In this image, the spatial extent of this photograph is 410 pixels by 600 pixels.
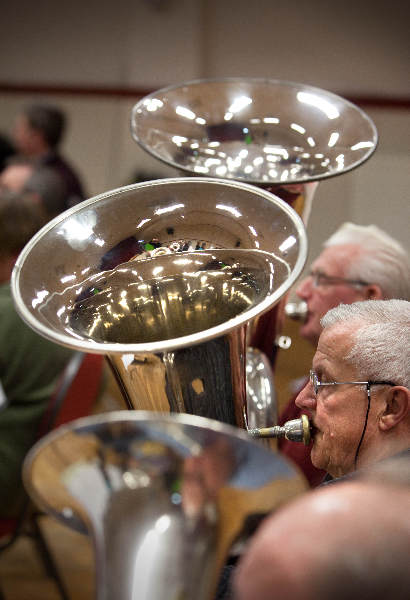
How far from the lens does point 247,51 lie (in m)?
4.09

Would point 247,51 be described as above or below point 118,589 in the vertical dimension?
below

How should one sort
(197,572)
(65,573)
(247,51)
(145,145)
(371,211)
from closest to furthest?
(197,572)
(145,145)
(65,573)
(371,211)
(247,51)

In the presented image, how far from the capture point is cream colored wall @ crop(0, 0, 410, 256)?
142 inches

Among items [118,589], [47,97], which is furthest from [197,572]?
[47,97]

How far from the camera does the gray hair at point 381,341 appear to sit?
1051 mm

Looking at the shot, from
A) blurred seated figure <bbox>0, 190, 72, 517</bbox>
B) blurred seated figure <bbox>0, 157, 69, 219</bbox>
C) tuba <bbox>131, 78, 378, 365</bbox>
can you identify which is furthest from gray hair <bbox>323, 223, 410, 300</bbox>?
blurred seated figure <bbox>0, 157, 69, 219</bbox>

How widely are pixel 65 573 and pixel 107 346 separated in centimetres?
144

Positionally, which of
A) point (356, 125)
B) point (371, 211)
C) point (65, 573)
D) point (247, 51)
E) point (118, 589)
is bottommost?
point (65, 573)

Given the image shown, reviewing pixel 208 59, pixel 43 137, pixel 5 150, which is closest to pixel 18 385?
pixel 43 137

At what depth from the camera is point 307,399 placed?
3.83 feet

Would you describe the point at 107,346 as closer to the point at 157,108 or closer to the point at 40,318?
the point at 40,318

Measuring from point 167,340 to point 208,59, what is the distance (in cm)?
350

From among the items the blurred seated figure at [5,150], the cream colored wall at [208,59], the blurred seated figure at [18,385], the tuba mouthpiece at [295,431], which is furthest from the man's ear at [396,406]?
the blurred seated figure at [5,150]

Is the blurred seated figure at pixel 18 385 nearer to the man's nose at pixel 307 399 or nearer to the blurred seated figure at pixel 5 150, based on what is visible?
the man's nose at pixel 307 399
